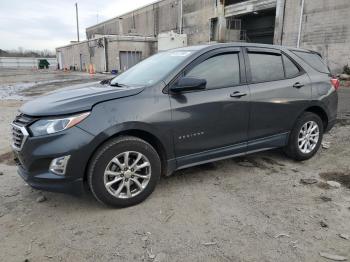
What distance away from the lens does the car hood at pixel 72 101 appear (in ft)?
10.2

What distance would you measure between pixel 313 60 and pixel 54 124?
13.0 feet

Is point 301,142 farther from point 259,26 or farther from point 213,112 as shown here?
point 259,26

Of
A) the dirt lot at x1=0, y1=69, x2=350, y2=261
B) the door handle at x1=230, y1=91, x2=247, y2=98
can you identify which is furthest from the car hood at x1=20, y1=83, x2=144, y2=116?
the door handle at x1=230, y1=91, x2=247, y2=98

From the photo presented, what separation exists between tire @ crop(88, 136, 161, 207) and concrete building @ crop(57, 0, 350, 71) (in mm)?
18723

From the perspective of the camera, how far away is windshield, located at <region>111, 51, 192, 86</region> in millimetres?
3740

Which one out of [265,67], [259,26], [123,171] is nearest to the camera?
[123,171]

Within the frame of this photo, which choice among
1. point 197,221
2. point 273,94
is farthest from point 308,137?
point 197,221

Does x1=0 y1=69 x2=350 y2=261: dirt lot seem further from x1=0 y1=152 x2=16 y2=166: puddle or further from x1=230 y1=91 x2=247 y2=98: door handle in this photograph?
x1=230 y1=91 x2=247 y2=98: door handle

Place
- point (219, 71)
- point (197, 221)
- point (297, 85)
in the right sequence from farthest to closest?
point (297, 85) → point (219, 71) → point (197, 221)

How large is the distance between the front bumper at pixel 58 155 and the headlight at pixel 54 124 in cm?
5

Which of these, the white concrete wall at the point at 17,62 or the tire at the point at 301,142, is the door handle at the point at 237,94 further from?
the white concrete wall at the point at 17,62

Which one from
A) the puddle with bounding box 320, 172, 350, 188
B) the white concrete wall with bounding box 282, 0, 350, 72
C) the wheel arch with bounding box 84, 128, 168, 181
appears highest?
the white concrete wall with bounding box 282, 0, 350, 72

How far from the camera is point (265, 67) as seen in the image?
4336 millimetres

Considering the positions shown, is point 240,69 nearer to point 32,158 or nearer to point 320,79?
point 320,79
